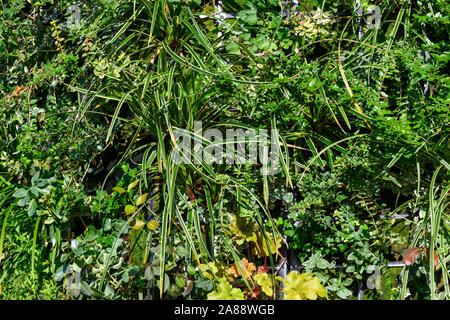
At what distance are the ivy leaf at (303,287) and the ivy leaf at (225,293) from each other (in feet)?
0.64

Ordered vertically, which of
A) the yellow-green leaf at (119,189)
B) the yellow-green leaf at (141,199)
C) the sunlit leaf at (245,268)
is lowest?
the sunlit leaf at (245,268)

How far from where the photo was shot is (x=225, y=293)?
2242 mm

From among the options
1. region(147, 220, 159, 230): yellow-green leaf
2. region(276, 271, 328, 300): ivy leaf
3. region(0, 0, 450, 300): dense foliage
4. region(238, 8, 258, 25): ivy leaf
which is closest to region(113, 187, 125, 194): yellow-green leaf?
region(0, 0, 450, 300): dense foliage

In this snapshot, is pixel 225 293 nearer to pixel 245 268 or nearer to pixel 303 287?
pixel 245 268

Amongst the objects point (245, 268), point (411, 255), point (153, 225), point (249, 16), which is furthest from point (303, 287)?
point (249, 16)

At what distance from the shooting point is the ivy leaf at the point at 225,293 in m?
2.24

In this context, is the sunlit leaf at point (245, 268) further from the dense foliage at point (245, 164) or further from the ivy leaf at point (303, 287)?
the ivy leaf at point (303, 287)

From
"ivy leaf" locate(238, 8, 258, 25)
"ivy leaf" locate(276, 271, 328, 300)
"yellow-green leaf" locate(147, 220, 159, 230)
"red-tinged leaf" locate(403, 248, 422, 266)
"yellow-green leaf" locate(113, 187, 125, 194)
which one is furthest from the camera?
"ivy leaf" locate(238, 8, 258, 25)

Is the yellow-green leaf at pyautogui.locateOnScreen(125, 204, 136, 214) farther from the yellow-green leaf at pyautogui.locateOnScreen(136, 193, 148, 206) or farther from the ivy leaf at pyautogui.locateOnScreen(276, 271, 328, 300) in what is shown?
the ivy leaf at pyautogui.locateOnScreen(276, 271, 328, 300)

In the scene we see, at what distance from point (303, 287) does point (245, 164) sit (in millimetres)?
590

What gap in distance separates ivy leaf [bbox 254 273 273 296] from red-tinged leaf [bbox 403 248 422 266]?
574 mm

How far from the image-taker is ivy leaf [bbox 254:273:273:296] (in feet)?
7.45

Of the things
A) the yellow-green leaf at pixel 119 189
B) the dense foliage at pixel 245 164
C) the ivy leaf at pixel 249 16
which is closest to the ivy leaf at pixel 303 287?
the dense foliage at pixel 245 164

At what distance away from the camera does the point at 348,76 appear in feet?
7.69
